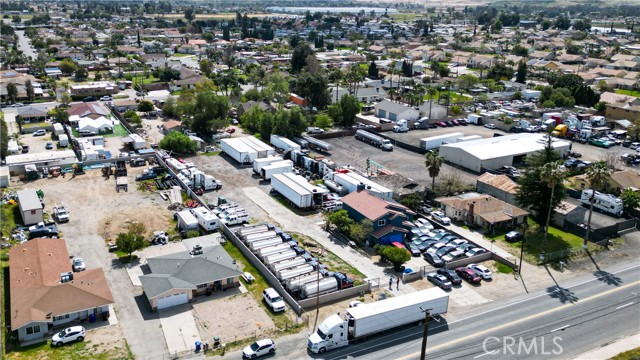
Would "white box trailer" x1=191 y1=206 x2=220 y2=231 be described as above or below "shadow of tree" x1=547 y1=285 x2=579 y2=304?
above

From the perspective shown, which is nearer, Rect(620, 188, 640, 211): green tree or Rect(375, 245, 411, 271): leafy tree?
Rect(375, 245, 411, 271): leafy tree

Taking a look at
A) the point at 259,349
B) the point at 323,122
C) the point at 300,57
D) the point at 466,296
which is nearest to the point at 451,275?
the point at 466,296

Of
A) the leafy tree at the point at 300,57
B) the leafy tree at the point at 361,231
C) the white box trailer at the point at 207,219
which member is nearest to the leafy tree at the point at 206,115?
the white box trailer at the point at 207,219

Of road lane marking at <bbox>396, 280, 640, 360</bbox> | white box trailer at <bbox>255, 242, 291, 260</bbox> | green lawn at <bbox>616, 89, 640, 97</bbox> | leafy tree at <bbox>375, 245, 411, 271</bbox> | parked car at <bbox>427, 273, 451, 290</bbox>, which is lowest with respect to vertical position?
road lane marking at <bbox>396, 280, 640, 360</bbox>

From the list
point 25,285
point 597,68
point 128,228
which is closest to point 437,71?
point 597,68

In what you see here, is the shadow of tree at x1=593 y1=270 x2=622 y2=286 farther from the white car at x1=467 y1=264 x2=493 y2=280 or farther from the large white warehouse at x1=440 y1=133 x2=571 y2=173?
the large white warehouse at x1=440 y1=133 x2=571 y2=173

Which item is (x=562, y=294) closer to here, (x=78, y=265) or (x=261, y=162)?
(x=261, y=162)

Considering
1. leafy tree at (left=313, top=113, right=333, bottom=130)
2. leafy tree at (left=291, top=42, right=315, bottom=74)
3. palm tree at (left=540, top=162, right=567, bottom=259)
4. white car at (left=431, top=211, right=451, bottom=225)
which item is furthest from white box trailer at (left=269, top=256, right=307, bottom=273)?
leafy tree at (left=291, top=42, right=315, bottom=74)
